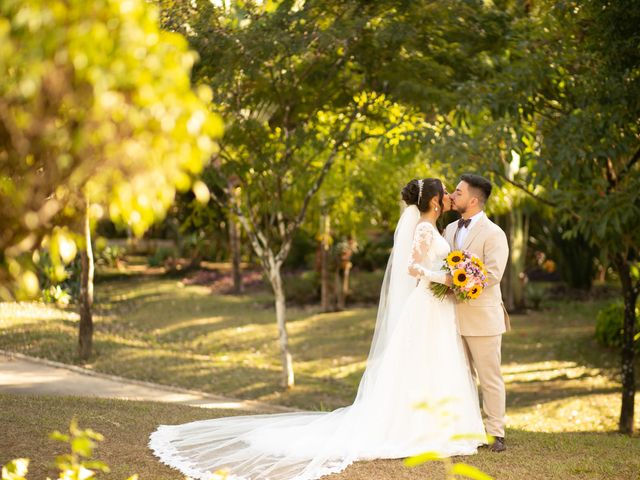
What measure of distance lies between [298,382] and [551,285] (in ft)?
40.0

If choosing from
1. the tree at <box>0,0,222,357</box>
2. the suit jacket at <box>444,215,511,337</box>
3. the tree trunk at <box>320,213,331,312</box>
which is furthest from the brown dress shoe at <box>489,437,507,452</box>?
the tree trunk at <box>320,213,331,312</box>

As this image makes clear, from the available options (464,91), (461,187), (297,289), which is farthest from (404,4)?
(297,289)

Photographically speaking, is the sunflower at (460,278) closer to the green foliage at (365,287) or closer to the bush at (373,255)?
the green foliage at (365,287)

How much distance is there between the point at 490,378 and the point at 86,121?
4.31 metres

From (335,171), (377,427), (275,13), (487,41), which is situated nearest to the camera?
(377,427)

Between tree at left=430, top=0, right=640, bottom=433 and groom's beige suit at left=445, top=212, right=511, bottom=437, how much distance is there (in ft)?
6.21

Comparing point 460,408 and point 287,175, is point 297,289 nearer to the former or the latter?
→ point 287,175

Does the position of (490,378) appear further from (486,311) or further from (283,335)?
(283,335)

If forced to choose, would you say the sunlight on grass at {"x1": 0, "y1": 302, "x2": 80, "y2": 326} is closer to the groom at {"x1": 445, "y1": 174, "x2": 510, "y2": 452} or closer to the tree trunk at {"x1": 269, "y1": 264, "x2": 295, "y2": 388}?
the tree trunk at {"x1": 269, "y1": 264, "x2": 295, "y2": 388}

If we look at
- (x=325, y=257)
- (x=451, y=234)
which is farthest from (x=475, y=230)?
(x=325, y=257)

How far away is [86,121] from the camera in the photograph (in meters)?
2.90

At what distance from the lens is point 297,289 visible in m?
21.6

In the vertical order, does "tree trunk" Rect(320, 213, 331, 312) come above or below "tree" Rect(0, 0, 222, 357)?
below

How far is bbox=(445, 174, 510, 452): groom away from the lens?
6172 mm
